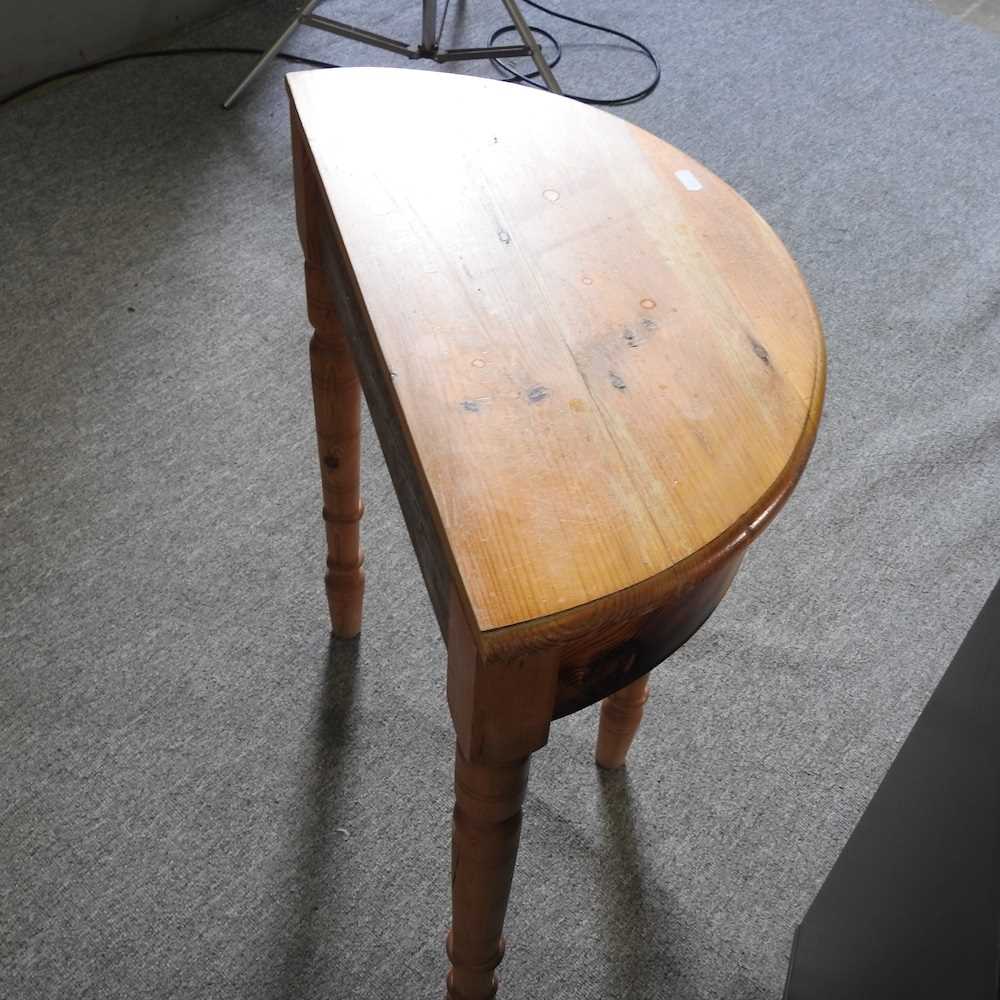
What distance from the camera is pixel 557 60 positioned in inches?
86.8

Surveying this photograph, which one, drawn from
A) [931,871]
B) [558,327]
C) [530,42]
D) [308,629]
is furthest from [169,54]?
[931,871]

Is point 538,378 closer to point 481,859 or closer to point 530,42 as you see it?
point 481,859

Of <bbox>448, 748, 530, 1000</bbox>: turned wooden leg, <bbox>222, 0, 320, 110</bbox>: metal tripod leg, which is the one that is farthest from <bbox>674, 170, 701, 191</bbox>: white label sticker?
<bbox>222, 0, 320, 110</bbox>: metal tripod leg

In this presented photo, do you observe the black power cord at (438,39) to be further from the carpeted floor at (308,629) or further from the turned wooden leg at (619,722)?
the turned wooden leg at (619,722)

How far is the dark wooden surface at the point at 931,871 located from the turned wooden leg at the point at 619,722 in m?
0.23

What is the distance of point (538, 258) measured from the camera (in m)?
0.75

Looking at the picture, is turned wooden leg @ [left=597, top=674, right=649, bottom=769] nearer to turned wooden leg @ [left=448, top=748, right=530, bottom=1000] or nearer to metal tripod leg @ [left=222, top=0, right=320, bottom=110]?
turned wooden leg @ [left=448, top=748, right=530, bottom=1000]

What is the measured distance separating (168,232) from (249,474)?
0.56m

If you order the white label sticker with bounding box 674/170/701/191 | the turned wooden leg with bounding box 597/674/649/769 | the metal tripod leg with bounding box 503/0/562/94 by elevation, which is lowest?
the turned wooden leg with bounding box 597/674/649/769

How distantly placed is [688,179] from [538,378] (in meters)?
0.26

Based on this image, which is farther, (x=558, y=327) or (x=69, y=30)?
(x=69, y=30)

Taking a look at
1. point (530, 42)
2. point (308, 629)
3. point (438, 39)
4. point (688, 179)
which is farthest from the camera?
point (438, 39)

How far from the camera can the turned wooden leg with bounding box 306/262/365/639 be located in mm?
963

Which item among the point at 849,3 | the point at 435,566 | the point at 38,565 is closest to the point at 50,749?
the point at 38,565
